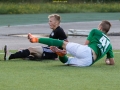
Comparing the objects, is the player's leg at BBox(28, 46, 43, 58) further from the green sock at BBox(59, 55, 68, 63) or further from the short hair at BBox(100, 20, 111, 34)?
the short hair at BBox(100, 20, 111, 34)

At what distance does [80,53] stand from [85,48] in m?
0.14

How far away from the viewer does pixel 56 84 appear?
771 centimetres

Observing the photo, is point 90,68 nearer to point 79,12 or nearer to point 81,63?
point 81,63

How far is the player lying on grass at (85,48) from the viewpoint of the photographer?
9.49 m

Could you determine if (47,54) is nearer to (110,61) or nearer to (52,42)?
(52,42)

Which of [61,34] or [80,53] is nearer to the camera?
[80,53]

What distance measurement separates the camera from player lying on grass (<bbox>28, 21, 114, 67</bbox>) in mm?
9492

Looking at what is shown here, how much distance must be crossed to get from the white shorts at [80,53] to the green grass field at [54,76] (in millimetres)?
165

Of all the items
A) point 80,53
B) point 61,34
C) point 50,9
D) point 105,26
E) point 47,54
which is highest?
point 105,26

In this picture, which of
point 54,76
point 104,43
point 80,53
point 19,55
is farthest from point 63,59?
point 54,76

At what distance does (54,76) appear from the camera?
845cm

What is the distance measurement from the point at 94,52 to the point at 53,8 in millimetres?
25270

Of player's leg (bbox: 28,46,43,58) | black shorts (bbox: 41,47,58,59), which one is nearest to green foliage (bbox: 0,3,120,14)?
black shorts (bbox: 41,47,58,59)

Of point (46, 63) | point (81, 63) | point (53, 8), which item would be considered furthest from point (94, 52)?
point (53, 8)
